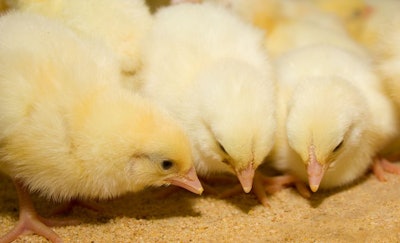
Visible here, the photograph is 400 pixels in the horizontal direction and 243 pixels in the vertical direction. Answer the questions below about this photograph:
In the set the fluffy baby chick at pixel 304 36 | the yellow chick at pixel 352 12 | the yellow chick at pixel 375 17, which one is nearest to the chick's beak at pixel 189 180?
the fluffy baby chick at pixel 304 36

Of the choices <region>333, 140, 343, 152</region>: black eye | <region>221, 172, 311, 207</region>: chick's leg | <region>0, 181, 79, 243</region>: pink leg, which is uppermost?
<region>333, 140, 343, 152</region>: black eye

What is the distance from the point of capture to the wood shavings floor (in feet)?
7.93

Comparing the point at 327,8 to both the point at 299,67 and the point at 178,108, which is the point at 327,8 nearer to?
the point at 299,67

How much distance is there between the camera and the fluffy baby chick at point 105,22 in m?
2.78

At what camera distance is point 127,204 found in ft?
9.18

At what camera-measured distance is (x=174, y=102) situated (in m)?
2.67

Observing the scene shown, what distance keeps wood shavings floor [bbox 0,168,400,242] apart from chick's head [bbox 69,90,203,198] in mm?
297

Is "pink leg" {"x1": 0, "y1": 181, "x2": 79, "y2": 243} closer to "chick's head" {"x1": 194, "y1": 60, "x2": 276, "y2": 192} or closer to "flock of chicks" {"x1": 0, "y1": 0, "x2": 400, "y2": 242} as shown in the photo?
"flock of chicks" {"x1": 0, "y1": 0, "x2": 400, "y2": 242}

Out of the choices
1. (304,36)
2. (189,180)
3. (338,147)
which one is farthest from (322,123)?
(304,36)

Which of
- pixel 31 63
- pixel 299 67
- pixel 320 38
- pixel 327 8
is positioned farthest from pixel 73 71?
pixel 327 8

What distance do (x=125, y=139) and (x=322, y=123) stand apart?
34.1 inches

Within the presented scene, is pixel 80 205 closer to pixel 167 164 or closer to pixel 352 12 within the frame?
pixel 167 164

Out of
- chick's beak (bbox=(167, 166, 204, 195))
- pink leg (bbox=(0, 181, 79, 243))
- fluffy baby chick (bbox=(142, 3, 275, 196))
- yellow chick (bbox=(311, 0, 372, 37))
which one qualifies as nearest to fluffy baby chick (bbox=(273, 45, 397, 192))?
fluffy baby chick (bbox=(142, 3, 275, 196))

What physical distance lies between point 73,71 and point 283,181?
1.28 m
